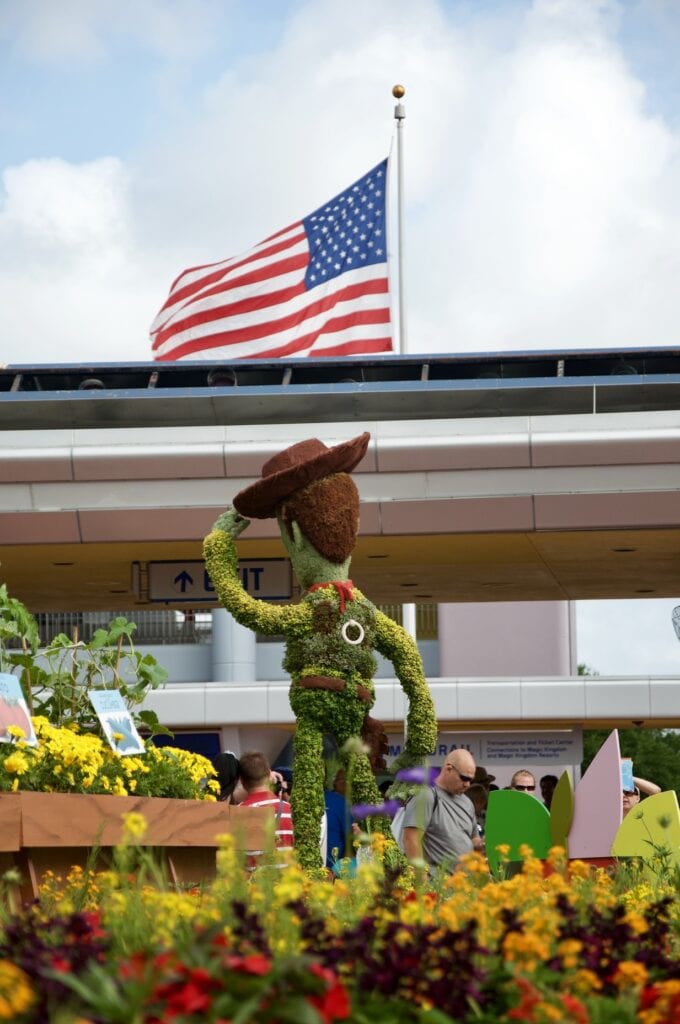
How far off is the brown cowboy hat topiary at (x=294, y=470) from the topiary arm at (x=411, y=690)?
0.89 m

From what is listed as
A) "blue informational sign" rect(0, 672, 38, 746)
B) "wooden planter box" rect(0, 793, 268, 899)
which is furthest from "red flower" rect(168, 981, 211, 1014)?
"blue informational sign" rect(0, 672, 38, 746)

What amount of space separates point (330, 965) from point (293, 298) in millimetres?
13837

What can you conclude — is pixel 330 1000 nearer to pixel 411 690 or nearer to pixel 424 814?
pixel 424 814

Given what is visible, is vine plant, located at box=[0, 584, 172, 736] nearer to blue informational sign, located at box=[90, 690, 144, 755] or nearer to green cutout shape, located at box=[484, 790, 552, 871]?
blue informational sign, located at box=[90, 690, 144, 755]

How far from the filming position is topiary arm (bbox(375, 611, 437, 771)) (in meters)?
7.79

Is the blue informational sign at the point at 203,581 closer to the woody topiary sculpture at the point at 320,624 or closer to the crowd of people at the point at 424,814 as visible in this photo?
the crowd of people at the point at 424,814

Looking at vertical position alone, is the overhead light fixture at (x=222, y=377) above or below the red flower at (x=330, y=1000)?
above

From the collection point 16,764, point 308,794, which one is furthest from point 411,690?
point 16,764

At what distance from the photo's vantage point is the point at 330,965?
2418 mm

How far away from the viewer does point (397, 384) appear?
1312 cm

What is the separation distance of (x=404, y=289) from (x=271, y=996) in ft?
65.5

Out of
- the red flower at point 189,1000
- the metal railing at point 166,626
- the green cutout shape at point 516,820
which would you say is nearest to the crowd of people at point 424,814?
the green cutout shape at point 516,820

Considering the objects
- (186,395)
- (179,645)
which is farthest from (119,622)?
(179,645)

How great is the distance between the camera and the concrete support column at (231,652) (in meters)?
33.7
